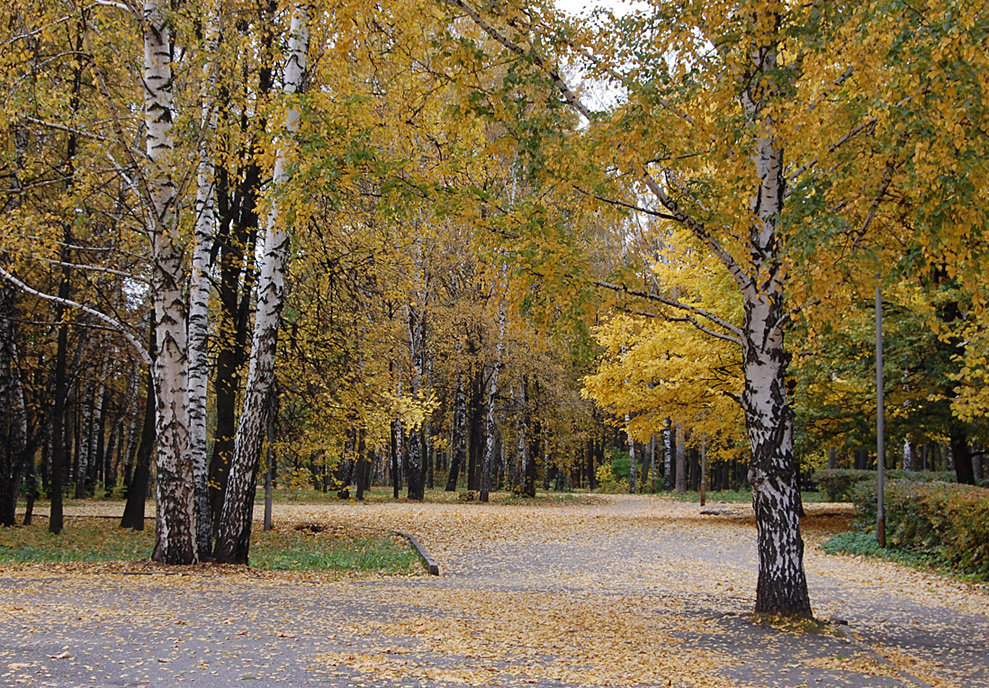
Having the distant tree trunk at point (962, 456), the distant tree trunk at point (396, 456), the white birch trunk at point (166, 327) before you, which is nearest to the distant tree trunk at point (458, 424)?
the distant tree trunk at point (396, 456)

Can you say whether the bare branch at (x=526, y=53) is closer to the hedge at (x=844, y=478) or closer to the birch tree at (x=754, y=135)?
the birch tree at (x=754, y=135)

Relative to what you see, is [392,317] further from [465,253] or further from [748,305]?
[748,305]

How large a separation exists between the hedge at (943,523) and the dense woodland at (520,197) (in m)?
1.54

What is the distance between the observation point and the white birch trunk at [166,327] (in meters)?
9.91

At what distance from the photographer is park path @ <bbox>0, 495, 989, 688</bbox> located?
5.25 metres

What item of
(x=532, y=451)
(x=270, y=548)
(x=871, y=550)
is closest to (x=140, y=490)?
(x=270, y=548)

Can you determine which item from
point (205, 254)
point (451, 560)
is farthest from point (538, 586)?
point (205, 254)

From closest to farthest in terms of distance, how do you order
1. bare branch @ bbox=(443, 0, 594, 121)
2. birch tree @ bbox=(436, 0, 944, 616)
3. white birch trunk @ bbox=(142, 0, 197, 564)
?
birch tree @ bbox=(436, 0, 944, 616), bare branch @ bbox=(443, 0, 594, 121), white birch trunk @ bbox=(142, 0, 197, 564)

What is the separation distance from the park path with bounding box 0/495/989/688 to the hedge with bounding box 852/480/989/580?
640 mm

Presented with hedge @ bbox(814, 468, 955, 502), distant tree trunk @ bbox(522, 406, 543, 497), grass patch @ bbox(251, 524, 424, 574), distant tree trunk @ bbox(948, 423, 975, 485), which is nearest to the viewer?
grass patch @ bbox(251, 524, 424, 574)

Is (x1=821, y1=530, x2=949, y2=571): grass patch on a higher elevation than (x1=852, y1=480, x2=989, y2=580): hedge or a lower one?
lower

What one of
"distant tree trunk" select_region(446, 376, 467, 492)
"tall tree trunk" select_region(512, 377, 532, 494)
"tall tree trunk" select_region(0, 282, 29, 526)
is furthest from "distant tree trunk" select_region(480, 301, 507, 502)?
"tall tree trunk" select_region(0, 282, 29, 526)

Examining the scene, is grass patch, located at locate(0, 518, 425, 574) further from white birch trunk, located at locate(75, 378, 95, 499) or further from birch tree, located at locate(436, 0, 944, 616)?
white birch trunk, located at locate(75, 378, 95, 499)

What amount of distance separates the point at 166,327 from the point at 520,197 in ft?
16.1
